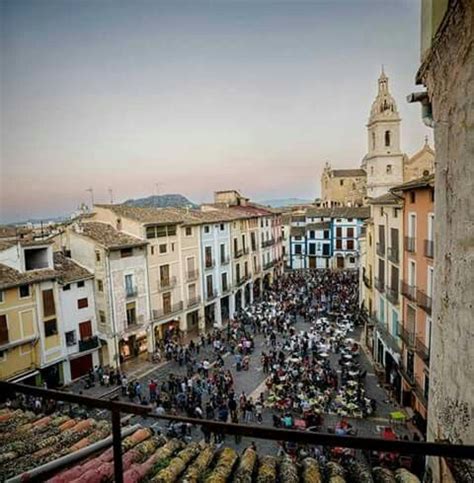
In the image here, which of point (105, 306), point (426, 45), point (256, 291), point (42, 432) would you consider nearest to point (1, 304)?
point (105, 306)

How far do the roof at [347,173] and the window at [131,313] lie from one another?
6450cm

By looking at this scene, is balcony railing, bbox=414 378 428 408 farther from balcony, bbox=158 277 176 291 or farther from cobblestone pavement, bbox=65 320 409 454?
balcony, bbox=158 277 176 291

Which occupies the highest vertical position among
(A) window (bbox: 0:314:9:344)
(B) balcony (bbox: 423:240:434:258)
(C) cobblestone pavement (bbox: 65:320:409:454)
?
(B) balcony (bbox: 423:240:434:258)

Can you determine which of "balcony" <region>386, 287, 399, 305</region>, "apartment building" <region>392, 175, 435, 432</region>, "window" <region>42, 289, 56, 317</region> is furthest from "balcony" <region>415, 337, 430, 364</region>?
"window" <region>42, 289, 56, 317</region>

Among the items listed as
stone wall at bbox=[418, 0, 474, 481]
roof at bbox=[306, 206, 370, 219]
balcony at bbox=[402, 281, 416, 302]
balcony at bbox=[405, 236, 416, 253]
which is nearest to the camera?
stone wall at bbox=[418, 0, 474, 481]

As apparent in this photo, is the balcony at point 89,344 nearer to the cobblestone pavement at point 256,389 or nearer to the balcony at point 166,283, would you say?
the cobblestone pavement at point 256,389

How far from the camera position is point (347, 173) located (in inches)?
3182

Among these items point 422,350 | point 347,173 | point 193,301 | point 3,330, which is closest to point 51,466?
point 422,350

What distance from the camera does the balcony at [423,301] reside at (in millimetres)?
14462

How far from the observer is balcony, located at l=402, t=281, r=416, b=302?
16.1m

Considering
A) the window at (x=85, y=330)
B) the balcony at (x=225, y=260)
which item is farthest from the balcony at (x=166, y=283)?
the balcony at (x=225, y=260)

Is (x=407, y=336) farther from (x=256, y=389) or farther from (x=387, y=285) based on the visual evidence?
(x=256, y=389)

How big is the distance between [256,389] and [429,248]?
394 inches

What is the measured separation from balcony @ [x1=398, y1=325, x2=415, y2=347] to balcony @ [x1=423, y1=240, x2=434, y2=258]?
350cm
